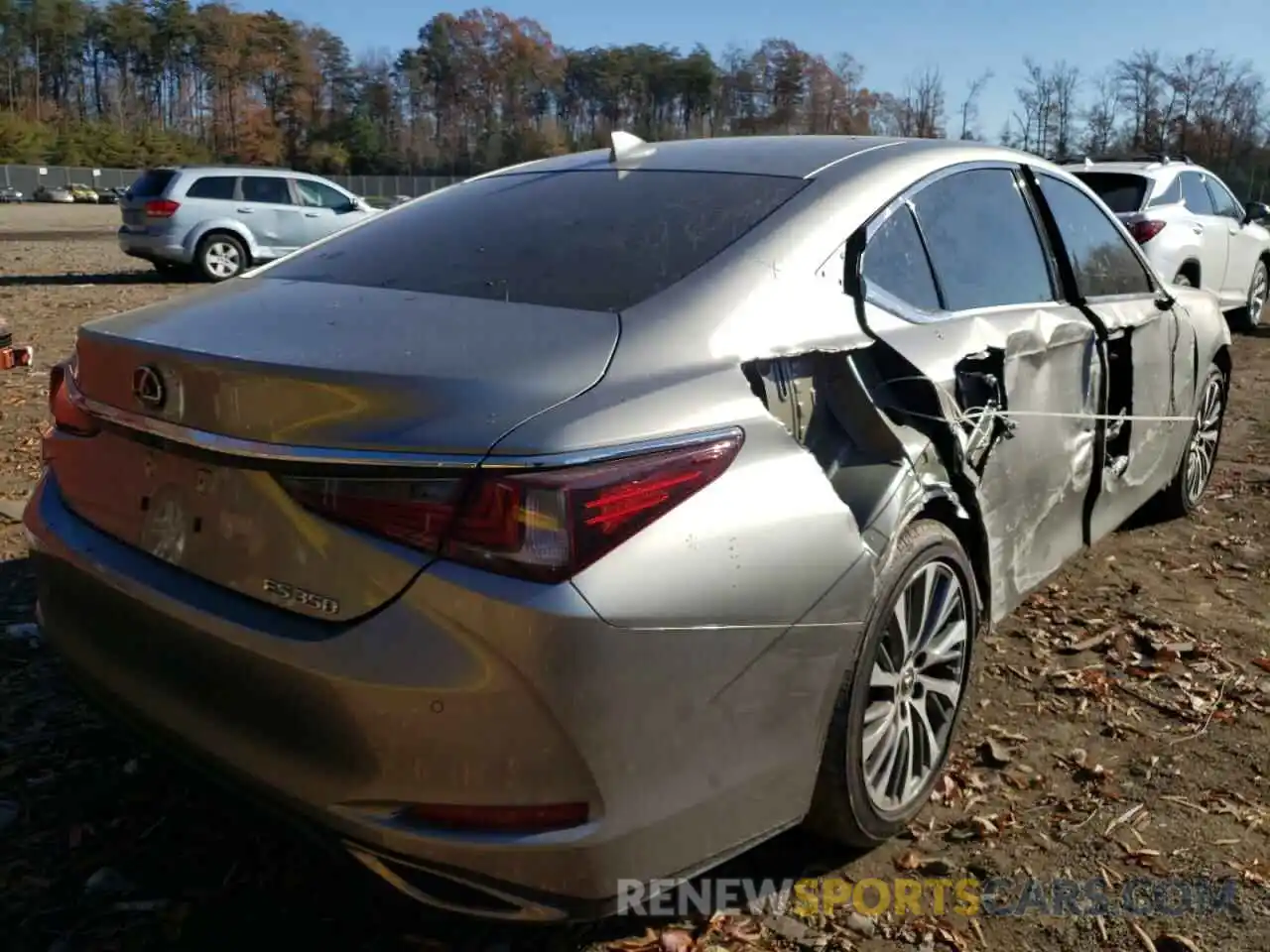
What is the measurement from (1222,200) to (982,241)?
940 cm

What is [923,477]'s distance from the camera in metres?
2.67

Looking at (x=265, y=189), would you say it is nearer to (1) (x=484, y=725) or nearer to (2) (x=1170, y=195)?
(2) (x=1170, y=195)

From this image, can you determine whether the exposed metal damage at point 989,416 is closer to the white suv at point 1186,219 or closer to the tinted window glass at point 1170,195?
the white suv at point 1186,219

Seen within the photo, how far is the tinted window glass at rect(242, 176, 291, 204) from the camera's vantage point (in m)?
17.2

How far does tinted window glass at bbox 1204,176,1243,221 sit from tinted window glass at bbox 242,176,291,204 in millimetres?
12791

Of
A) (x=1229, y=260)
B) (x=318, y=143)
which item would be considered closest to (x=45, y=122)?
(x=318, y=143)

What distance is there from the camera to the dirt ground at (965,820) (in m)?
2.42

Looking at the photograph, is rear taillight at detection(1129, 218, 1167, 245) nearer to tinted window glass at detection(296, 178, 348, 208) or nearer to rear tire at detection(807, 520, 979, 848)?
rear tire at detection(807, 520, 979, 848)

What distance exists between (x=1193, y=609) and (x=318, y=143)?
10801 cm

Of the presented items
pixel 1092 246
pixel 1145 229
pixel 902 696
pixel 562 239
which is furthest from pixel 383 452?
pixel 1145 229

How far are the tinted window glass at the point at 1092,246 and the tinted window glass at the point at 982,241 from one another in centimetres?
23

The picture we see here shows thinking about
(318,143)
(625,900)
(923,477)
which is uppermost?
(318,143)

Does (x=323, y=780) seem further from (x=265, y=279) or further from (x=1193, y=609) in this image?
(x=1193, y=609)

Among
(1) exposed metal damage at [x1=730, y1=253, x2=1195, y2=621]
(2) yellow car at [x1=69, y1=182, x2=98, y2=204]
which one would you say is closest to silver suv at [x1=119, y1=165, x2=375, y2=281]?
(1) exposed metal damage at [x1=730, y1=253, x2=1195, y2=621]
